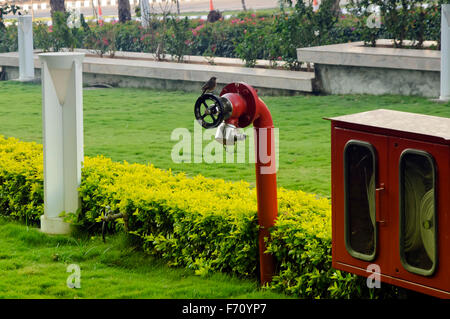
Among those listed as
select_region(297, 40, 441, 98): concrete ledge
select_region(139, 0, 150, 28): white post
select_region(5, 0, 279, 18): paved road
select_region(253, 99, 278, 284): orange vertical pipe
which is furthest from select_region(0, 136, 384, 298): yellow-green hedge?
select_region(5, 0, 279, 18): paved road

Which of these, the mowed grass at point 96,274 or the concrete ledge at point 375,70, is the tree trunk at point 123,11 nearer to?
the concrete ledge at point 375,70

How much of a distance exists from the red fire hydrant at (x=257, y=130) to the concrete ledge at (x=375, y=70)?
6810mm

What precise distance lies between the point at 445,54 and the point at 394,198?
691 cm

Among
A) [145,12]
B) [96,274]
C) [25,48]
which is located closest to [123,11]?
[145,12]

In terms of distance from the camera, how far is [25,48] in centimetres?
1517

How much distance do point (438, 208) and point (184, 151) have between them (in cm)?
549

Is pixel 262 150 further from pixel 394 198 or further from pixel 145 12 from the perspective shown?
pixel 145 12

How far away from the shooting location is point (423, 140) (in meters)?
3.58

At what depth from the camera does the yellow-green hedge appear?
14.4 feet

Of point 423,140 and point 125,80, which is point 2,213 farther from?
point 125,80

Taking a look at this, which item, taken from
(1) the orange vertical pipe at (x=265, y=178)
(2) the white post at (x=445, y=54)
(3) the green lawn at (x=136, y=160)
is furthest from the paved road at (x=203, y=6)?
(1) the orange vertical pipe at (x=265, y=178)

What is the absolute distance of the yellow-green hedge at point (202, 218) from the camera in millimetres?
4379

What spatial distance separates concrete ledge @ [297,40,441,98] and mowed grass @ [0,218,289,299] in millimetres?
6493

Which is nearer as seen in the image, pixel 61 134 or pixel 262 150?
pixel 262 150
